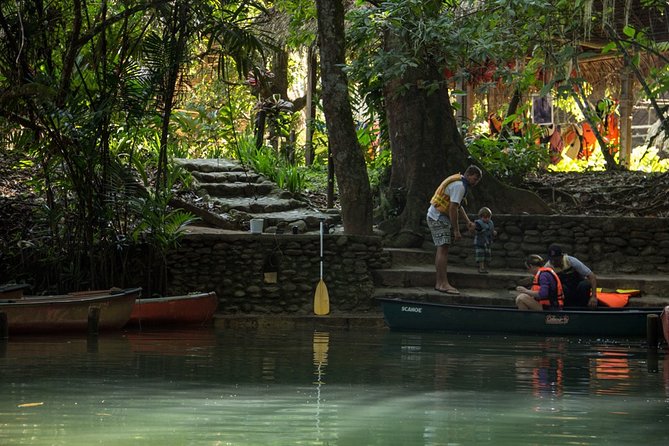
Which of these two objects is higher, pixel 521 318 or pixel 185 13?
pixel 185 13

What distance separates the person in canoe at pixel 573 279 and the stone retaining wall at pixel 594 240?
2.35m

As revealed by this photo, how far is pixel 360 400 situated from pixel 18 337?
17.6 feet

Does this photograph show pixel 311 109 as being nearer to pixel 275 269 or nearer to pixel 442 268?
pixel 275 269

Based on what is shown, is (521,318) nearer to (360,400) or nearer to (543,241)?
(543,241)

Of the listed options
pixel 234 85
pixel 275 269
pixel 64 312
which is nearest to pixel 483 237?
pixel 275 269

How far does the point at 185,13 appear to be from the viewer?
43.9 feet

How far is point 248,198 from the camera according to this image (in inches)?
688


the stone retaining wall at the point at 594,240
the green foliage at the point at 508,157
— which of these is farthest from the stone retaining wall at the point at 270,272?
the green foliage at the point at 508,157

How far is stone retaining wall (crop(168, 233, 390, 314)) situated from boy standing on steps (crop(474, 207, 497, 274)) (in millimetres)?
1577

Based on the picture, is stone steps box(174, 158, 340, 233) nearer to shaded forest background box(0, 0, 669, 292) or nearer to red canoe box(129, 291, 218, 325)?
shaded forest background box(0, 0, 669, 292)

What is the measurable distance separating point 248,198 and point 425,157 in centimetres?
311

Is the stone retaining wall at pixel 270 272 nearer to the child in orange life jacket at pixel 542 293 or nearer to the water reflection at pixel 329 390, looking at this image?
the water reflection at pixel 329 390

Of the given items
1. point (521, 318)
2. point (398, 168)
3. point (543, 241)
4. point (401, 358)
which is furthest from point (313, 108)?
point (401, 358)

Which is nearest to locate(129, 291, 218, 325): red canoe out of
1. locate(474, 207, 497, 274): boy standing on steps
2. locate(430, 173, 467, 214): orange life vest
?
locate(430, 173, 467, 214): orange life vest
